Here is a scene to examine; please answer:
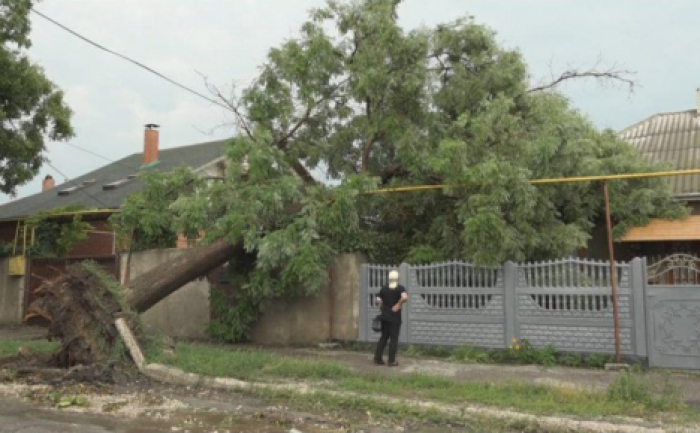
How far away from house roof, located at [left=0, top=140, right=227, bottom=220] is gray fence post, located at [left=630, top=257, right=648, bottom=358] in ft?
44.6

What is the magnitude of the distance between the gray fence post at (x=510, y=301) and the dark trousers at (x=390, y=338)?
1960 millimetres

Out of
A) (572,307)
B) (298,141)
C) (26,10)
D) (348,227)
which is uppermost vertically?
(26,10)

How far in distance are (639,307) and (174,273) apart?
785 cm

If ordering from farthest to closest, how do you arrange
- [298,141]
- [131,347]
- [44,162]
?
[44,162]
[298,141]
[131,347]

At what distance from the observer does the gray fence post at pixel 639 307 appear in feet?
30.9

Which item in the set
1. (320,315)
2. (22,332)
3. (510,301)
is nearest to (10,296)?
(22,332)

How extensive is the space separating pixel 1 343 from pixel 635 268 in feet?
38.6

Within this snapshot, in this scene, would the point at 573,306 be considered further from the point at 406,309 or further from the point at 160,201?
the point at 160,201

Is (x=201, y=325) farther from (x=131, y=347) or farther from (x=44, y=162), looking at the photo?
(x=44, y=162)

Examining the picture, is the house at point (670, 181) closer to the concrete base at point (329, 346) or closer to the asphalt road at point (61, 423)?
the concrete base at point (329, 346)

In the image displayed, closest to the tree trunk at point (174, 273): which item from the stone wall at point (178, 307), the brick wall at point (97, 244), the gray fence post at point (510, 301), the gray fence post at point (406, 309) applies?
the stone wall at point (178, 307)

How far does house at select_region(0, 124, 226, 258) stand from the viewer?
59.1 feet

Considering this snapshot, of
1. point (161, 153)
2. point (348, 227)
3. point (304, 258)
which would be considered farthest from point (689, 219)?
point (161, 153)

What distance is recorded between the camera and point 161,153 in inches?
1032
